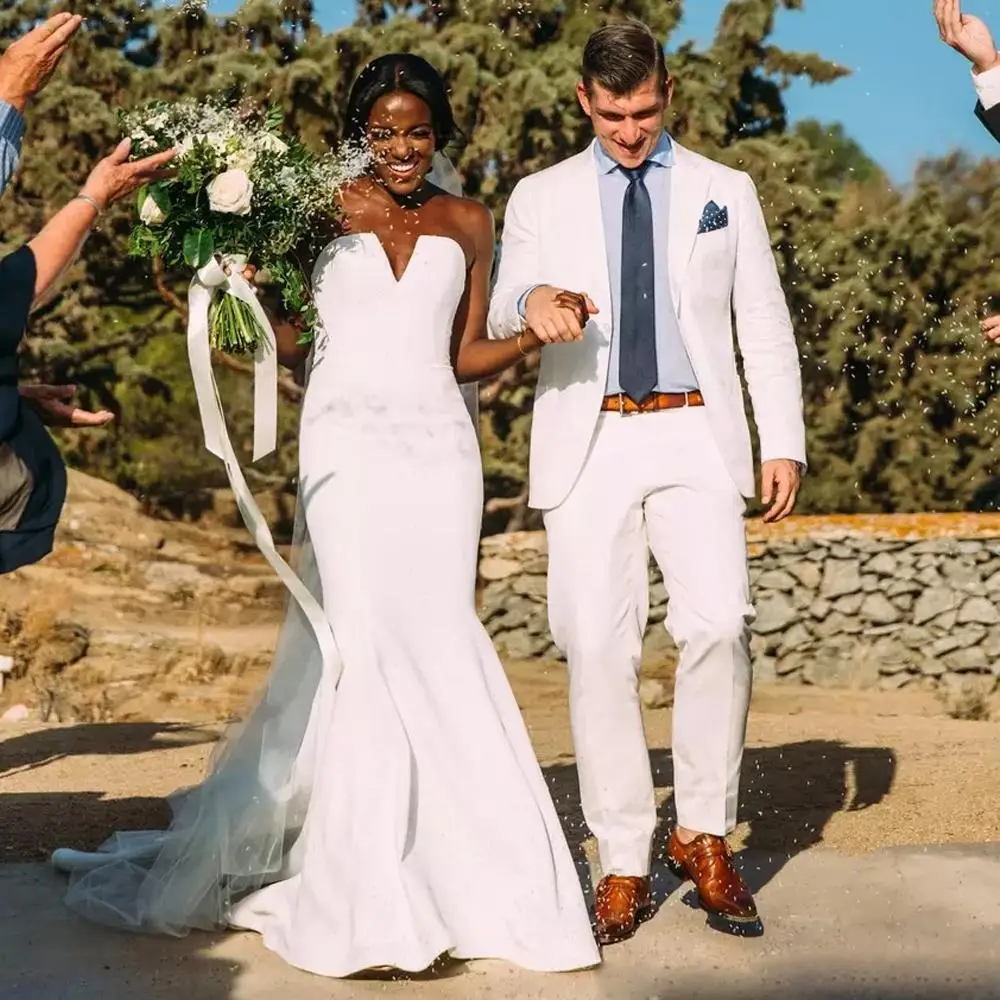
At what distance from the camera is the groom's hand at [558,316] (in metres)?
4.87

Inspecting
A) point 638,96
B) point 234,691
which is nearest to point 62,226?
point 638,96

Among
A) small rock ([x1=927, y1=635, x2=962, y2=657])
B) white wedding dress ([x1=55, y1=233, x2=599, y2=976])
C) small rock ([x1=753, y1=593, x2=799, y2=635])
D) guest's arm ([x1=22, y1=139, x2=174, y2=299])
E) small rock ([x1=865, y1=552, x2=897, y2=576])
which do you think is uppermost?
guest's arm ([x1=22, y1=139, x2=174, y2=299])

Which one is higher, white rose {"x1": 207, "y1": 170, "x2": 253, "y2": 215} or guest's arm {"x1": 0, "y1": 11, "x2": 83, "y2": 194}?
guest's arm {"x1": 0, "y1": 11, "x2": 83, "y2": 194}

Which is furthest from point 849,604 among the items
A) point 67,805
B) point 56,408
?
point 56,408

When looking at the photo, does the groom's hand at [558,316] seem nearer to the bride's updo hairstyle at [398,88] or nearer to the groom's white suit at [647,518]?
the groom's white suit at [647,518]

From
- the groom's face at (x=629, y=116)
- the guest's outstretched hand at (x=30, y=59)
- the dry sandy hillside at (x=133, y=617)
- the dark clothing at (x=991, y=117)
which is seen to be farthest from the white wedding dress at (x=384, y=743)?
the dry sandy hillside at (x=133, y=617)

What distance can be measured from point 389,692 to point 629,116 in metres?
1.81

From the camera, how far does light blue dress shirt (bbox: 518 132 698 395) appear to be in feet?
17.2

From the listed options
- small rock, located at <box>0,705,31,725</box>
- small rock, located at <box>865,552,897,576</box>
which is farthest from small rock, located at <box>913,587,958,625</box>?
small rock, located at <box>0,705,31,725</box>

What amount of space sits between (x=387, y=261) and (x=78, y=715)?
26.0ft

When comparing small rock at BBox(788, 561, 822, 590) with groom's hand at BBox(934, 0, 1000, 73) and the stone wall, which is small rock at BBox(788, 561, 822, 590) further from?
groom's hand at BBox(934, 0, 1000, 73)

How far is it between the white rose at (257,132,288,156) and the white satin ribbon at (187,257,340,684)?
12.9 inches

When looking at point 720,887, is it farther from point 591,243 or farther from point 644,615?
point 591,243

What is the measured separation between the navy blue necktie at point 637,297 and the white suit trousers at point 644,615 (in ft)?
0.38
